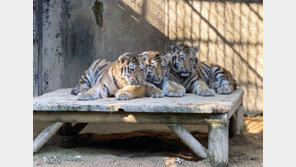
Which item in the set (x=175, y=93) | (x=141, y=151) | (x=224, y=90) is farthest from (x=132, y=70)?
(x=224, y=90)

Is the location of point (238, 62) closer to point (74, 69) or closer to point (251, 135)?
point (251, 135)

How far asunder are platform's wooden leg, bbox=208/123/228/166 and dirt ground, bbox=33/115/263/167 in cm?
12

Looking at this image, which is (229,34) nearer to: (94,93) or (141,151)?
(141,151)

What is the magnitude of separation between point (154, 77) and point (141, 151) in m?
1.00

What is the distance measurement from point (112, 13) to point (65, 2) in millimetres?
773

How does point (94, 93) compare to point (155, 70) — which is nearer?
point (94, 93)

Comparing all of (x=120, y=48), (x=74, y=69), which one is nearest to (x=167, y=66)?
(x=120, y=48)

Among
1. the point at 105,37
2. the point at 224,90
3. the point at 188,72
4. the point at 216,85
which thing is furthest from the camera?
the point at 105,37

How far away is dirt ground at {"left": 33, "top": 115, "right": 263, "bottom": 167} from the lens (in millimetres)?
4203

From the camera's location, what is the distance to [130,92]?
4.76 meters

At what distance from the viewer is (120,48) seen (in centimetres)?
694

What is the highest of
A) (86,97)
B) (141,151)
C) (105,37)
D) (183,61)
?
(105,37)

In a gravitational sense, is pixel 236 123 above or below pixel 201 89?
below

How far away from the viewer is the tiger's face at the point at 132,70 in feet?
15.8
